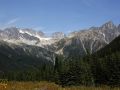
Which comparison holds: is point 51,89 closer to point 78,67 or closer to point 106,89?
point 106,89

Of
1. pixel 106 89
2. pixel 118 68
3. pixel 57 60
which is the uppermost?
pixel 57 60

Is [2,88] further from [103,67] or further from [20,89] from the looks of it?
[103,67]

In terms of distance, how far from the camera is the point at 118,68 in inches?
2261

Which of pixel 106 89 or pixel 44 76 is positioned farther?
pixel 44 76

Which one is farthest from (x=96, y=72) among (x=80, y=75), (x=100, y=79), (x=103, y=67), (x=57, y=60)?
(x=57, y=60)

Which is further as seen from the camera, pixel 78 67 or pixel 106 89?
pixel 78 67

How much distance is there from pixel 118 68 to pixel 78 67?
27.7 feet

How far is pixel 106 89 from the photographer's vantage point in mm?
12820

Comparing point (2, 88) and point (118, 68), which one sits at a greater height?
point (118, 68)

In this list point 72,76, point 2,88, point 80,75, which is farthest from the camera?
point 80,75

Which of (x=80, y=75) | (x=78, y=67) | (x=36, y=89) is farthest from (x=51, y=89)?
(x=78, y=67)

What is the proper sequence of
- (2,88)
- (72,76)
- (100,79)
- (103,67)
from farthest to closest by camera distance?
(103,67) → (100,79) → (72,76) → (2,88)

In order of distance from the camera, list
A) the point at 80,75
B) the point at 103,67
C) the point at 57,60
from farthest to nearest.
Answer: the point at 57,60, the point at 103,67, the point at 80,75

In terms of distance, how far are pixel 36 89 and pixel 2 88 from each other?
4.81 ft
